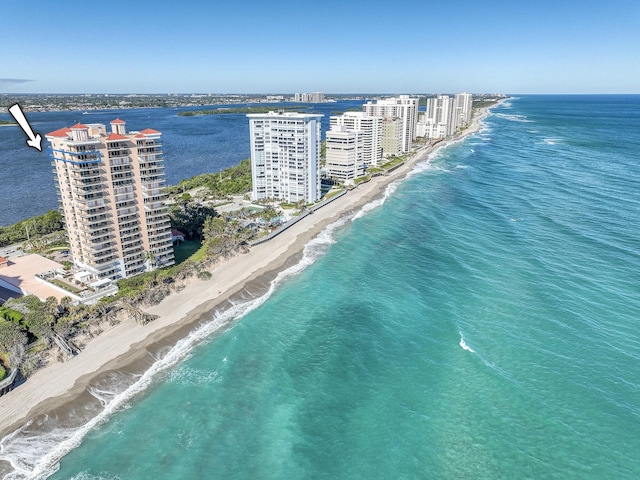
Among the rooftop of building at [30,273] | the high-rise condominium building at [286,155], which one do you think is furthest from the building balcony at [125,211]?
the high-rise condominium building at [286,155]

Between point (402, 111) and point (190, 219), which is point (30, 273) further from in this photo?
point (402, 111)

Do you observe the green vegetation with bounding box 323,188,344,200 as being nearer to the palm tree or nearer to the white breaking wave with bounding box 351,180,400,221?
the white breaking wave with bounding box 351,180,400,221

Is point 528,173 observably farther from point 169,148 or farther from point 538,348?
point 169,148

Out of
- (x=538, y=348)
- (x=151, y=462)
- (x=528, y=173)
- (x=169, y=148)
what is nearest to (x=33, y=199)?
(x=169, y=148)

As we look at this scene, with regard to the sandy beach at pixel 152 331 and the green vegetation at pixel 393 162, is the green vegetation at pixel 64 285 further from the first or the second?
the green vegetation at pixel 393 162

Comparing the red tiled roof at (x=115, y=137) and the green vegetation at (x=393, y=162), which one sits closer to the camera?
the red tiled roof at (x=115, y=137)

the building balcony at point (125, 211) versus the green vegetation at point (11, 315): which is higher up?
the building balcony at point (125, 211)

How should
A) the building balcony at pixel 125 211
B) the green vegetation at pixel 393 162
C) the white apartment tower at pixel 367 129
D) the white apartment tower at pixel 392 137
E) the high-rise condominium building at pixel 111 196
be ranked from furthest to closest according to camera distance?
the white apartment tower at pixel 392 137 → the green vegetation at pixel 393 162 → the white apartment tower at pixel 367 129 → the building balcony at pixel 125 211 → the high-rise condominium building at pixel 111 196
